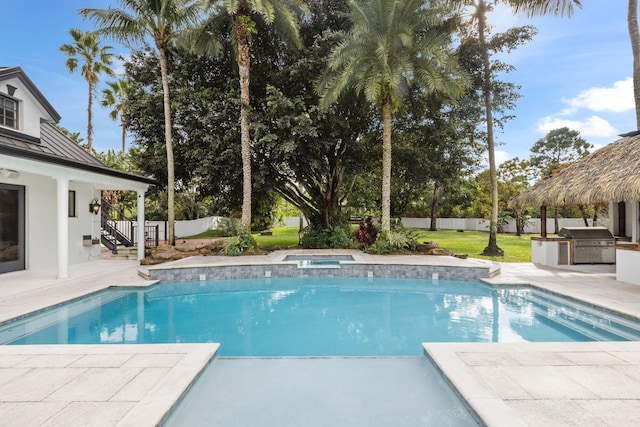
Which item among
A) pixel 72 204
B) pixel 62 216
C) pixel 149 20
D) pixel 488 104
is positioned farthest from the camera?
pixel 488 104

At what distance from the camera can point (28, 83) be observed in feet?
33.5

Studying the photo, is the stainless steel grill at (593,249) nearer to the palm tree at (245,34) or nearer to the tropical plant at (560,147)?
the palm tree at (245,34)

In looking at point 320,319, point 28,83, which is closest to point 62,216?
point 28,83

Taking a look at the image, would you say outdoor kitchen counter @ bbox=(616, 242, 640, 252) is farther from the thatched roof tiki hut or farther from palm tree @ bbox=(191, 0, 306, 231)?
palm tree @ bbox=(191, 0, 306, 231)

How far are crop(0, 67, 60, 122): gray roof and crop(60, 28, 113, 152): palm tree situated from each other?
14435 millimetres

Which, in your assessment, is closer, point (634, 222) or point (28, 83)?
point (28, 83)

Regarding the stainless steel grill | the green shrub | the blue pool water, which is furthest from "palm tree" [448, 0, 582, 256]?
the green shrub

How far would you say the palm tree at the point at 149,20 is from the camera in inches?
514

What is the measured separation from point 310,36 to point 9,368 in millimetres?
15858

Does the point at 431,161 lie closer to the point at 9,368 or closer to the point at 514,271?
the point at 514,271

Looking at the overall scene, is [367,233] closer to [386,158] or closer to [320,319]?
[386,158]

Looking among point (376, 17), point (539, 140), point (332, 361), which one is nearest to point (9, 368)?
point (332, 361)

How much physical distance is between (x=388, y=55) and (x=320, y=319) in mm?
10408

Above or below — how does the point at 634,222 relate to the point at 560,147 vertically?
below
